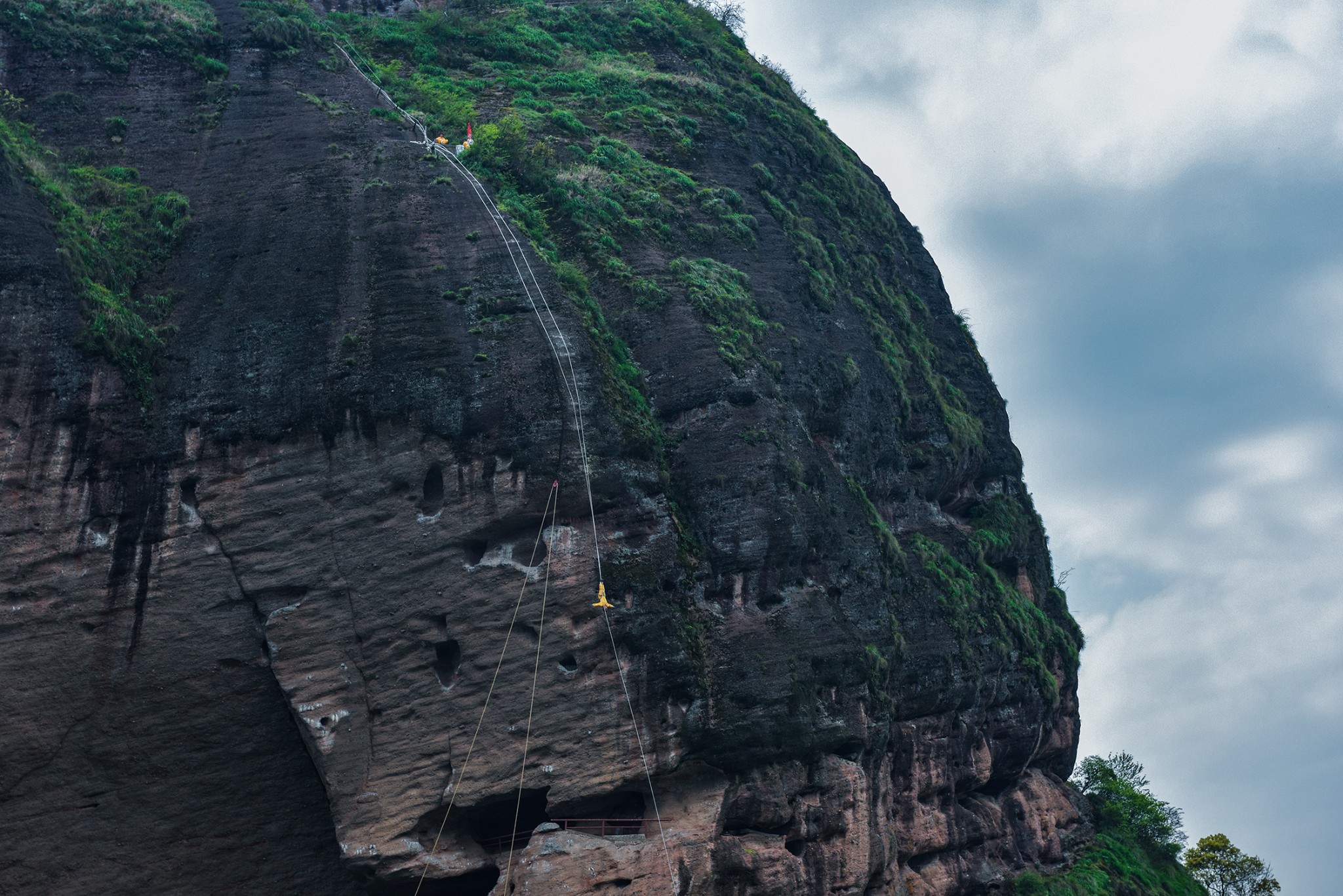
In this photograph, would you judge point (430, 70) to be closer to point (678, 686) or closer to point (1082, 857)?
point (678, 686)

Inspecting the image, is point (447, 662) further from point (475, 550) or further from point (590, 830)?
point (590, 830)

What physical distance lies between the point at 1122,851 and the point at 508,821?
22145 millimetres

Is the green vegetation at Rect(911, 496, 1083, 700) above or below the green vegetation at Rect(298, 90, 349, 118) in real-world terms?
below

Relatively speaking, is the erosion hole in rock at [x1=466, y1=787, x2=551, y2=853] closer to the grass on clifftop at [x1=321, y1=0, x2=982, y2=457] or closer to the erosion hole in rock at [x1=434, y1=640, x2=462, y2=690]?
the erosion hole in rock at [x1=434, y1=640, x2=462, y2=690]

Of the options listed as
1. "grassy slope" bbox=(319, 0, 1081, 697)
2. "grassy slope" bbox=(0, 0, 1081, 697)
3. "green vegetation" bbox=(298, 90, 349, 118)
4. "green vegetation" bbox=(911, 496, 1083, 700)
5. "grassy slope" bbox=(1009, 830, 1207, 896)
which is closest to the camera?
"grassy slope" bbox=(0, 0, 1081, 697)

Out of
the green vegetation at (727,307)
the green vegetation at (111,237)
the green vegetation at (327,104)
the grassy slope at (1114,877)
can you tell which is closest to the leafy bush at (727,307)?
the green vegetation at (727,307)

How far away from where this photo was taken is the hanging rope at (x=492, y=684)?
2167 centimetres

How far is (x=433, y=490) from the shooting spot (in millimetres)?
23062

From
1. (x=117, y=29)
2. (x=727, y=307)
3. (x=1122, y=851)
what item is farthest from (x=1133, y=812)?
(x=117, y=29)

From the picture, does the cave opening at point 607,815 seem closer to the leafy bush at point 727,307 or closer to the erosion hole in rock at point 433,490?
the erosion hole in rock at point 433,490

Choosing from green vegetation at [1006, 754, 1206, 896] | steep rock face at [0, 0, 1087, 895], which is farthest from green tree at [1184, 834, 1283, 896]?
steep rock face at [0, 0, 1087, 895]

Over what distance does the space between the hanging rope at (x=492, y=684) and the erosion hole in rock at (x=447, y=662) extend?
703 millimetres

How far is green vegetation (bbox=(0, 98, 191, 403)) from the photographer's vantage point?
22844 mm

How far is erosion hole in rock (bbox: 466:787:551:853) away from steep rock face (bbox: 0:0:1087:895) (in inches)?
2.7
